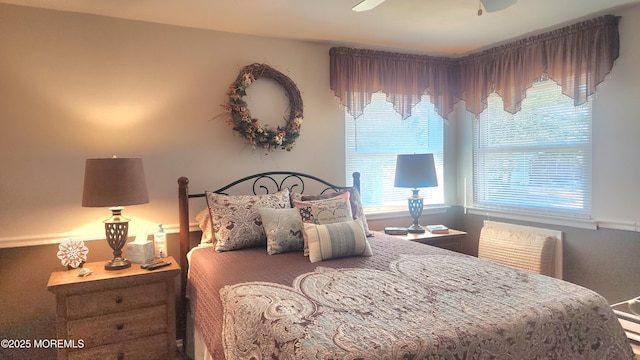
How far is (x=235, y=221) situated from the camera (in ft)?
9.02

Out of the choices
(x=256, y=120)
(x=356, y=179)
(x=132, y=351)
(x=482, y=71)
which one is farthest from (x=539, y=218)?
(x=132, y=351)

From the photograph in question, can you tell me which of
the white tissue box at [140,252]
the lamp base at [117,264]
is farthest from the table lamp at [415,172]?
the lamp base at [117,264]

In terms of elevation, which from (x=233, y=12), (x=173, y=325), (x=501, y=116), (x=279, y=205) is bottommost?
(x=173, y=325)

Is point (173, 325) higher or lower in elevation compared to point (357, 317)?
lower

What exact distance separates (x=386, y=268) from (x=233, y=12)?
1.99 meters

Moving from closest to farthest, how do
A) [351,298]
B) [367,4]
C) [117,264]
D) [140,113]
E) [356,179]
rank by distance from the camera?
[351,298], [367,4], [117,264], [140,113], [356,179]

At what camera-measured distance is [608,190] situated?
3.03m

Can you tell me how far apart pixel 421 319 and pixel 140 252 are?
1.88 m

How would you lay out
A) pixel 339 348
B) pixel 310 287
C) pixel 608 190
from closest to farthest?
1. pixel 339 348
2. pixel 310 287
3. pixel 608 190

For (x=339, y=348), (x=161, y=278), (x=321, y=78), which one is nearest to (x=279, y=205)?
(x=161, y=278)

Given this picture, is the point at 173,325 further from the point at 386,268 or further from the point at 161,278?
the point at 386,268

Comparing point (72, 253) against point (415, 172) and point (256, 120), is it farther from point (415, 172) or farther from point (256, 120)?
point (415, 172)

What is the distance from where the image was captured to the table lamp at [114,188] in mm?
2400

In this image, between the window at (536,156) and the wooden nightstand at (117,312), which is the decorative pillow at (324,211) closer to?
the wooden nightstand at (117,312)
